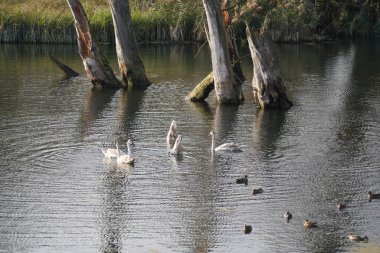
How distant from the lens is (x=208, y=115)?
27.3 meters

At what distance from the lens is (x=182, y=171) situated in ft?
67.4

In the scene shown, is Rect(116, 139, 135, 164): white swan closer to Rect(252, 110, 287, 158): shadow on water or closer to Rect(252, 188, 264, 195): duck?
Rect(252, 110, 287, 158): shadow on water

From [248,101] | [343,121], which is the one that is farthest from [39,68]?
[343,121]

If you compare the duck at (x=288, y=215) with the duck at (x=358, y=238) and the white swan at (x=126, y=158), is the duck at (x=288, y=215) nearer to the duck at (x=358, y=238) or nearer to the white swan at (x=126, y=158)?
the duck at (x=358, y=238)

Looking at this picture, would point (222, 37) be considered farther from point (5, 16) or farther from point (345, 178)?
point (5, 16)

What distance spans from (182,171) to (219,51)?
818cm

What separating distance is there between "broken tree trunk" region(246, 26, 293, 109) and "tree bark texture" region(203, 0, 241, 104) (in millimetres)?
A: 754

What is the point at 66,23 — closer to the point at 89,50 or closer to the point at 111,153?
the point at 89,50

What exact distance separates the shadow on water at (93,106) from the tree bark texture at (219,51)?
3598mm

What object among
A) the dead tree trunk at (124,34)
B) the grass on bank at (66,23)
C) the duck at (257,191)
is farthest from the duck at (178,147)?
the grass on bank at (66,23)

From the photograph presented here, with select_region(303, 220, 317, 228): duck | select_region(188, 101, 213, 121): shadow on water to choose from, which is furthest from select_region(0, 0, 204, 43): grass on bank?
select_region(303, 220, 317, 228): duck

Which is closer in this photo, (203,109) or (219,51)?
(219,51)

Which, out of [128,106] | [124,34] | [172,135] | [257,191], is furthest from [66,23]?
[257,191]

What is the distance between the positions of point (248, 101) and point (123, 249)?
14895 mm
